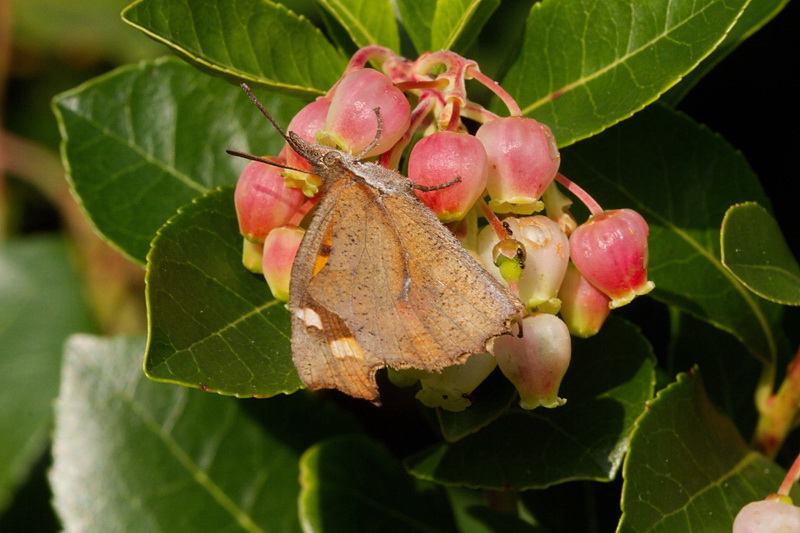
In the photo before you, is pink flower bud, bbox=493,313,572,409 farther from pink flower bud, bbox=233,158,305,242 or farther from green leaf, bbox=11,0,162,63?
green leaf, bbox=11,0,162,63

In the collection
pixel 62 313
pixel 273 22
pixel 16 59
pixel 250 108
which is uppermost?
pixel 273 22

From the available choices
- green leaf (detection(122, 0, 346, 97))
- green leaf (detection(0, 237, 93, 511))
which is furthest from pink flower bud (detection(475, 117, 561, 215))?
green leaf (detection(0, 237, 93, 511))

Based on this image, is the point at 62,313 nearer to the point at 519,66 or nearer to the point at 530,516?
the point at 530,516

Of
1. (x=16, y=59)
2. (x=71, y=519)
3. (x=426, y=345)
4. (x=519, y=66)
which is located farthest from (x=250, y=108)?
(x=16, y=59)

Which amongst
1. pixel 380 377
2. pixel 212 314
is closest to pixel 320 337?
pixel 212 314

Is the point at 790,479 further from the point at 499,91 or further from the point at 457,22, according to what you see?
the point at 457,22

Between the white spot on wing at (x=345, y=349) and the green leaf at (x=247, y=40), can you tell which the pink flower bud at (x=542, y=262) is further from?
the green leaf at (x=247, y=40)
